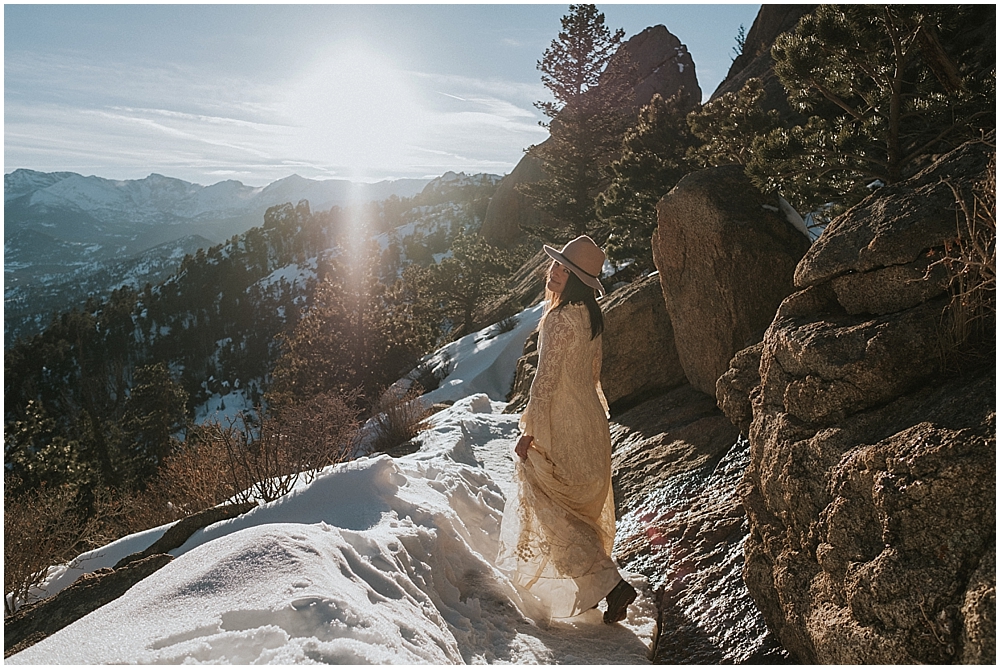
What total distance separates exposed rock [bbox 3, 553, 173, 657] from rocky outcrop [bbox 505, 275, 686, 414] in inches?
198

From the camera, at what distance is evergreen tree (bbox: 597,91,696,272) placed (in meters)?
13.3

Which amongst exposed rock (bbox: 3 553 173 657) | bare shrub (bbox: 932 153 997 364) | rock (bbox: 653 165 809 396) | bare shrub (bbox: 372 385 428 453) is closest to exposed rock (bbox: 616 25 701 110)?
bare shrub (bbox: 372 385 428 453)

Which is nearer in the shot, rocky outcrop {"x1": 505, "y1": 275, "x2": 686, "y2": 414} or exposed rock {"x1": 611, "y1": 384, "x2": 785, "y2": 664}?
exposed rock {"x1": 611, "y1": 384, "x2": 785, "y2": 664}

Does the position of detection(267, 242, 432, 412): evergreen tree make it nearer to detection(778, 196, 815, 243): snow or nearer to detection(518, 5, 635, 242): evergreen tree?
detection(518, 5, 635, 242): evergreen tree

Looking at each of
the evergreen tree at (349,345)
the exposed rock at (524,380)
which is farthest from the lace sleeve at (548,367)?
the evergreen tree at (349,345)

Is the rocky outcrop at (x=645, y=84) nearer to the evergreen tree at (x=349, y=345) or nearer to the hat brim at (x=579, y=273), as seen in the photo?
the evergreen tree at (x=349, y=345)

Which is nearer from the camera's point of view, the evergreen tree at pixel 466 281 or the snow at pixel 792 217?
the snow at pixel 792 217

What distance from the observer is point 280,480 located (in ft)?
17.5

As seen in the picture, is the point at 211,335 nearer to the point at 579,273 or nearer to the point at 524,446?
the point at 524,446

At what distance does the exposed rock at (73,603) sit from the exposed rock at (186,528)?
1.49ft

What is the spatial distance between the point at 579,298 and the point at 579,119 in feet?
63.5

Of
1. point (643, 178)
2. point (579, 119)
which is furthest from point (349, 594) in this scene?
point (579, 119)

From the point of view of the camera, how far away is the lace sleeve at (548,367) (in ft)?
11.9

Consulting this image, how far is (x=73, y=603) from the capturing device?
3.66 meters
